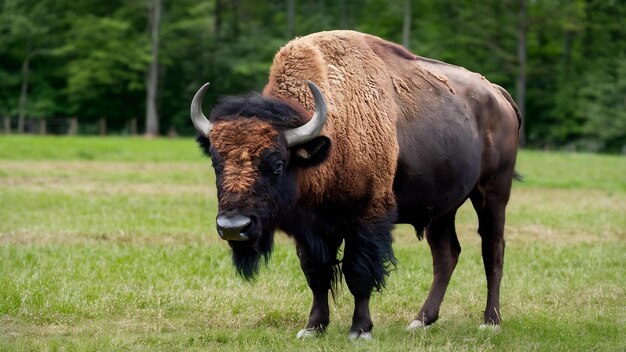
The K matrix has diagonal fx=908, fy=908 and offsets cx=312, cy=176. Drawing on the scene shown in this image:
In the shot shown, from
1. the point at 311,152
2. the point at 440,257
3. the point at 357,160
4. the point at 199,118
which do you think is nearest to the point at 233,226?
the point at 311,152

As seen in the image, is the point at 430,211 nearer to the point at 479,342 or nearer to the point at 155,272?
the point at 479,342

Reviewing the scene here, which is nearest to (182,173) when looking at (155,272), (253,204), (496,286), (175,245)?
(175,245)

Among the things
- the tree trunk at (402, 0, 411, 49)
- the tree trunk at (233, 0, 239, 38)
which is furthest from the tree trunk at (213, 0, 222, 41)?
the tree trunk at (402, 0, 411, 49)

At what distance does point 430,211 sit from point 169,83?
56.2m

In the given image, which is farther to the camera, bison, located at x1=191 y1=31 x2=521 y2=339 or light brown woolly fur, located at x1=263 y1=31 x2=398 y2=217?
light brown woolly fur, located at x1=263 y1=31 x2=398 y2=217

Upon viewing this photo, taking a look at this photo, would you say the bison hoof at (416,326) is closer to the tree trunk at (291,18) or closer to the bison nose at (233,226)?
the bison nose at (233,226)

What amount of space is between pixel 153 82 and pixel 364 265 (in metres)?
52.2

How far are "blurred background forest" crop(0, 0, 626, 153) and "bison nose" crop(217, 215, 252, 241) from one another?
51757 mm

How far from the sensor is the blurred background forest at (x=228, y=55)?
193 ft

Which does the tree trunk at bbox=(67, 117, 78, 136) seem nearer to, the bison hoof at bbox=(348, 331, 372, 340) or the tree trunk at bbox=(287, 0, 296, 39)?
the tree trunk at bbox=(287, 0, 296, 39)

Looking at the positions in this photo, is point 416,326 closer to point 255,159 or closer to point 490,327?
point 490,327

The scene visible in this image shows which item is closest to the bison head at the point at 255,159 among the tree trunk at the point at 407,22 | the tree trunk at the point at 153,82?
the tree trunk at the point at 153,82

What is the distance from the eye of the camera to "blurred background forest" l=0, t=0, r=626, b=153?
193 ft

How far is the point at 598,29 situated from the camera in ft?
205
